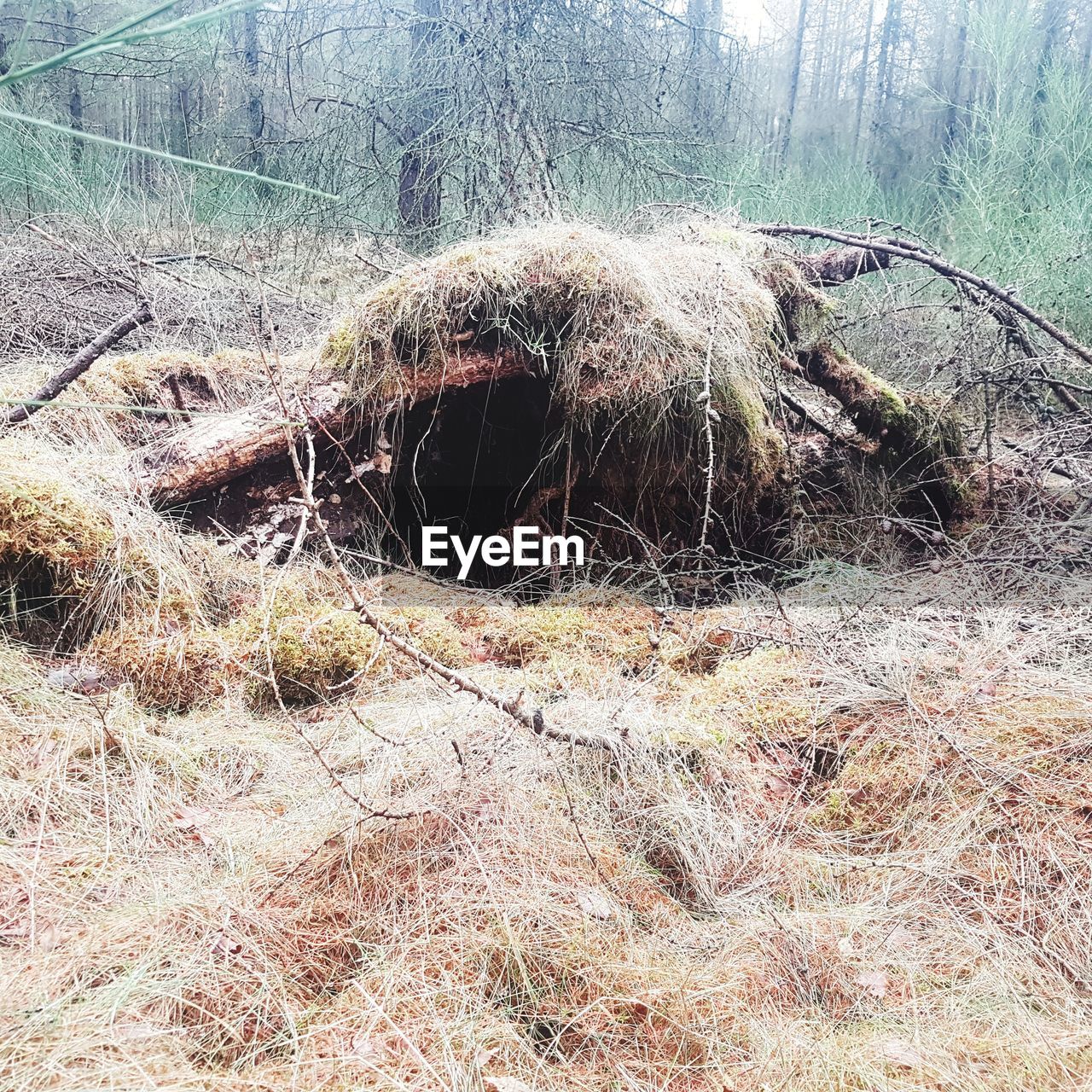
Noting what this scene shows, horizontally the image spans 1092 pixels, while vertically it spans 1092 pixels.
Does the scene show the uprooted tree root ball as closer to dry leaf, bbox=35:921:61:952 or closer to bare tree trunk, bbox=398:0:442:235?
dry leaf, bbox=35:921:61:952

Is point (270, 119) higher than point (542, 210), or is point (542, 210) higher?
point (270, 119)

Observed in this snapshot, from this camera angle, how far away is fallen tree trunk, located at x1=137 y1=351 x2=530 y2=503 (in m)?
2.78

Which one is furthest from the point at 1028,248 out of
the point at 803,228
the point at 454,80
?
the point at 454,80

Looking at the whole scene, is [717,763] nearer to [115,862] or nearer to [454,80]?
[115,862]

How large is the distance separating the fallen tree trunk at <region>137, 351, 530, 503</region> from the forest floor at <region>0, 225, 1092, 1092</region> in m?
0.20

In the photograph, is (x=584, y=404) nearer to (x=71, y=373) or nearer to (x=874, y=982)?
(x=71, y=373)

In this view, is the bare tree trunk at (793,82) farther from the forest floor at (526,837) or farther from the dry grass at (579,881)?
the dry grass at (579,881)

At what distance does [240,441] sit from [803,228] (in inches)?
104

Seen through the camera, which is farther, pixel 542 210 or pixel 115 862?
pixel 542 210

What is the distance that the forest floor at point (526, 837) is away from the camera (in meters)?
1.21

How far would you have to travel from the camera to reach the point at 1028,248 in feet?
19.3

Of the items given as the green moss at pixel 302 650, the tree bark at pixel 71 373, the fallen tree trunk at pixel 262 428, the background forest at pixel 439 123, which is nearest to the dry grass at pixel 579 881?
the green moss at pixel 302 650

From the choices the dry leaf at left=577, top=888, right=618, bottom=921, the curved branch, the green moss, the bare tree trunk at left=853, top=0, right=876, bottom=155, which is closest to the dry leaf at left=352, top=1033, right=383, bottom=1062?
the dry leaf at left=577, top=888, right=618, bottom=921

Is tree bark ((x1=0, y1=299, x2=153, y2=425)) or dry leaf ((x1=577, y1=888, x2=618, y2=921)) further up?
tree bark ((x1=0, y1=299, x2=153, y2=425))
